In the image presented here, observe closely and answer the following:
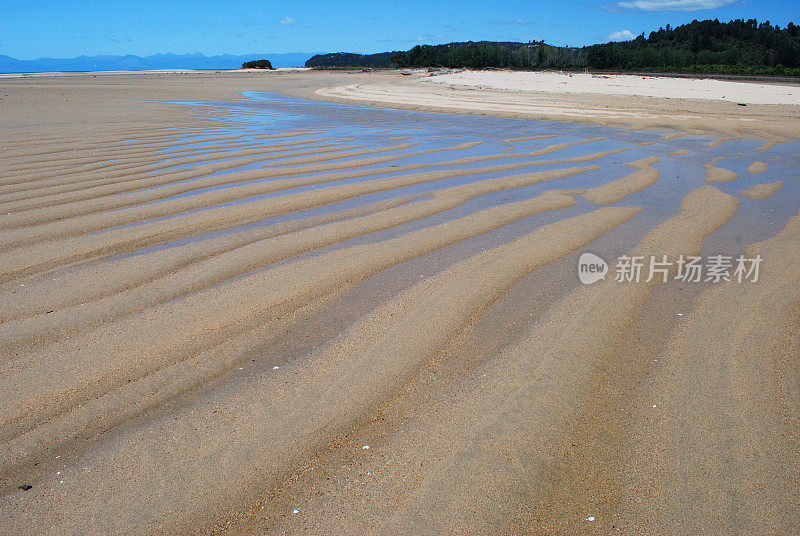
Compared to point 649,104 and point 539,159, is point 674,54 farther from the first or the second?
point 539,159

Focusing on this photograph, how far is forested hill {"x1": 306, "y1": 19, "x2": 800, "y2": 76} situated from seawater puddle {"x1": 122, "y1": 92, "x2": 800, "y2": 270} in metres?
30.0

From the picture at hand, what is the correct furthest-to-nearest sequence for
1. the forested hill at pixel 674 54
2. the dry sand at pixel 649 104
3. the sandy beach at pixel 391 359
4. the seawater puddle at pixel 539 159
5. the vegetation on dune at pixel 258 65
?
the vegetation on dune at pixel 258 65, the forested hill at pixel 674 54, the dry sand at pixel 649 104, the seawater puddle at pixel 539 159, the sandy beach at pixel 391 359

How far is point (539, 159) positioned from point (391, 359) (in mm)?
6787

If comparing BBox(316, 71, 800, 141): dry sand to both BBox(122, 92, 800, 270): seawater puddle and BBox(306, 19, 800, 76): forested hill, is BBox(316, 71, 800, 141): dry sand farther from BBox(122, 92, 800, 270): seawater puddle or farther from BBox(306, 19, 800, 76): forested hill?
BBox(306, 19, 800, 76): forested hill

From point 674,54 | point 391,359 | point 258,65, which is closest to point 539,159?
point 391,359

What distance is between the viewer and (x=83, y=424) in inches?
98.2

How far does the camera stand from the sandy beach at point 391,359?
6.89 ft

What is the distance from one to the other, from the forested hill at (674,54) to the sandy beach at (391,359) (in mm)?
37257

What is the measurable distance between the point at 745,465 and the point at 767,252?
3.09 m

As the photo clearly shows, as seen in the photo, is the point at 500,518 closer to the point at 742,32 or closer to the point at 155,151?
the point at 155,151

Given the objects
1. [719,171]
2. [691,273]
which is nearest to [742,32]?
[719,171]

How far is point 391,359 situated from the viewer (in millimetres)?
3008

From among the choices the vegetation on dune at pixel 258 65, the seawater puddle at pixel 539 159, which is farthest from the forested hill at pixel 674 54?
the seawater puddle at pixel 539 159

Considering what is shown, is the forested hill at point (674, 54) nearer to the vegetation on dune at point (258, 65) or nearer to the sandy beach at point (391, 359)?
the vegetation on dune at point (258, 65)
